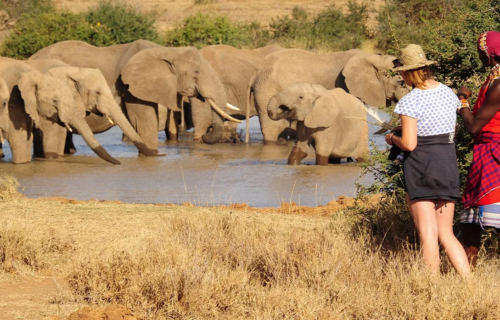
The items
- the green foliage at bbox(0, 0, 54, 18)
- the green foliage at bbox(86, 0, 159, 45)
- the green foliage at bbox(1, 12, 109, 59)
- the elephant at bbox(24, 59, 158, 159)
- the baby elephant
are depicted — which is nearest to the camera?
the baby elephant

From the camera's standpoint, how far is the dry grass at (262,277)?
5371 millimetres

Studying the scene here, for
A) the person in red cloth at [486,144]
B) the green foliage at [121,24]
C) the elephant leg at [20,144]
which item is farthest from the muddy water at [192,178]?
the green foliage at [121,24]

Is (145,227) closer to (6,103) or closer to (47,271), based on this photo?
(47,271)

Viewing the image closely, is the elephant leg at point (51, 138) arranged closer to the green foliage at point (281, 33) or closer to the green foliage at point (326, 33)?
the green foliage at point (281, 33)

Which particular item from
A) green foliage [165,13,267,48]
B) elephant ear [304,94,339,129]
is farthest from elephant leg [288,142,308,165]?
green foliage [165,13,267,48]

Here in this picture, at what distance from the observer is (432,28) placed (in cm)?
823

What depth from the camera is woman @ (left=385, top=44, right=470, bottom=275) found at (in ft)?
18.2

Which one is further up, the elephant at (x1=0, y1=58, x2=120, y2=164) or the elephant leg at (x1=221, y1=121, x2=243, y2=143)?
the elephant at (x1=0, y1=58, x2=120, y2=164)

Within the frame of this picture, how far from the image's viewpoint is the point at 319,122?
14695 millimetres

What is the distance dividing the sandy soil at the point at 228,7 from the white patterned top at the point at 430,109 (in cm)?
4161

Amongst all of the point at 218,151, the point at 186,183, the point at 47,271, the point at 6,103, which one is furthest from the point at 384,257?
the point at 218,151

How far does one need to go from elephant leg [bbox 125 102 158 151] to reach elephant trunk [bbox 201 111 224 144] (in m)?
1.17

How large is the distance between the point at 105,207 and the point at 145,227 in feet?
4.21

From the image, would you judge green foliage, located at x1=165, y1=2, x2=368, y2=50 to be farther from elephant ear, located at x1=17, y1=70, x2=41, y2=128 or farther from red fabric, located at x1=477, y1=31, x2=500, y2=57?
red fabric, located at x1=477, y1=31, x2=500, y2=57
